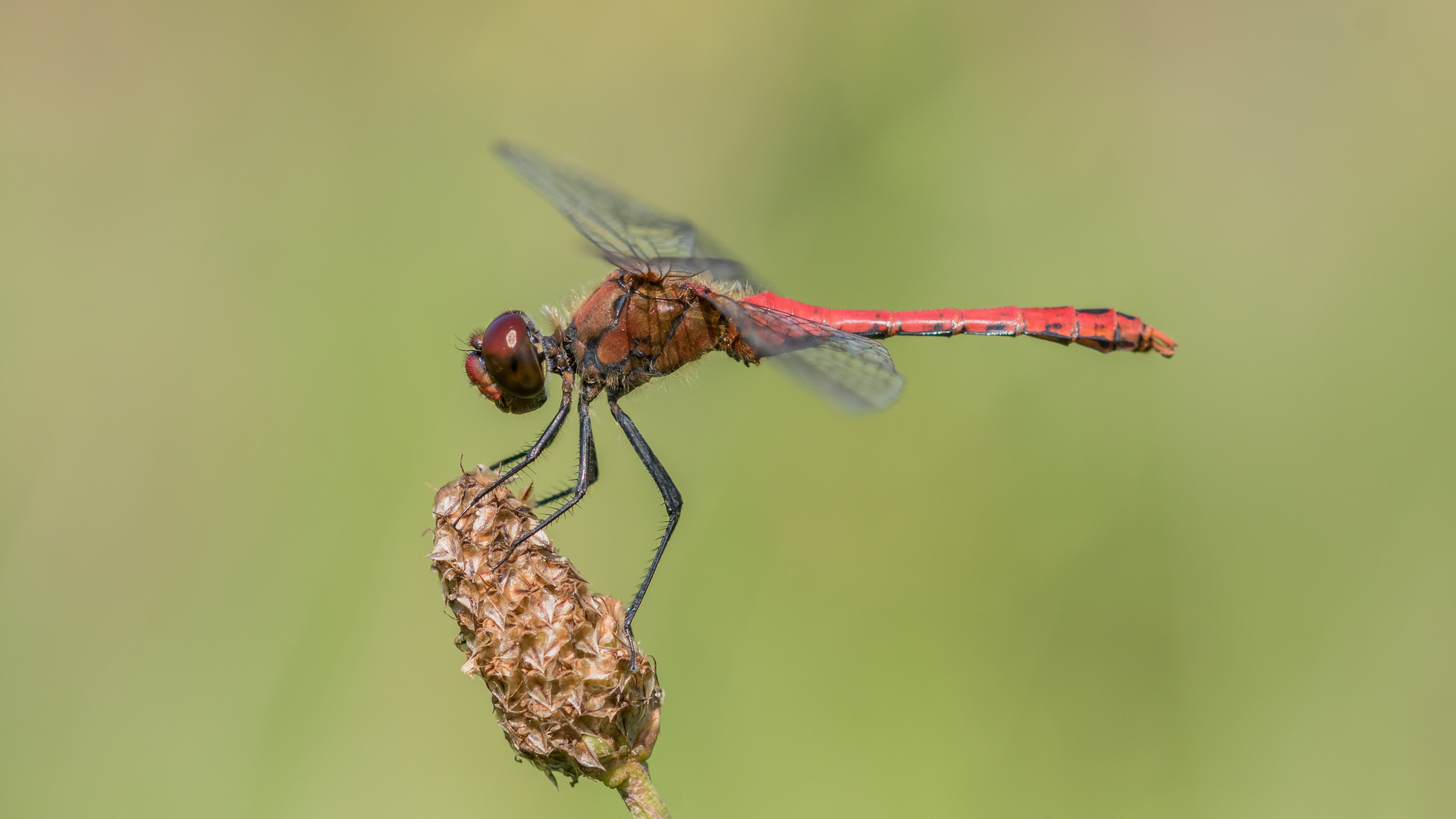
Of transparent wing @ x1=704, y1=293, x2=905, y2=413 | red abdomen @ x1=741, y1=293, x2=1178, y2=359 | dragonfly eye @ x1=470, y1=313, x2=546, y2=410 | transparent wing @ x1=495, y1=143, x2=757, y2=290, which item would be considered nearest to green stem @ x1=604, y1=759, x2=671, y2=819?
transparent wing @ x1=704, y1=293, x2=905, y2=413

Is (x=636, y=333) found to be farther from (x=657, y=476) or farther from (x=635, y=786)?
(x=635, y=786)

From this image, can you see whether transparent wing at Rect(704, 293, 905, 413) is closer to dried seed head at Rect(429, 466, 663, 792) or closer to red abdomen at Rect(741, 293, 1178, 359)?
red abdomen at Rect(741, 293, 1178, 359)

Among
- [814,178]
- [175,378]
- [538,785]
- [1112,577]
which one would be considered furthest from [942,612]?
[175,378]

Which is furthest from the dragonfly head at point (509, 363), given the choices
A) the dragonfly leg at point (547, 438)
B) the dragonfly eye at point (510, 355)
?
the dragonfly leg at point (547, 438)

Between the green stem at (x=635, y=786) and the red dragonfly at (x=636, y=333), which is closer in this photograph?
the green stem at (x=635, y=786)

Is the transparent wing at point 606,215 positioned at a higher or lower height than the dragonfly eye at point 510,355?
higher

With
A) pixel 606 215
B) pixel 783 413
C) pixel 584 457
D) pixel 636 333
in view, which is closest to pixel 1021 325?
pixel 783 413

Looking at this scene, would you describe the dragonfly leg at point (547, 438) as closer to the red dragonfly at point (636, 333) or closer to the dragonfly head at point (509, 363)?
the red dragonfly at point (636, 333)
